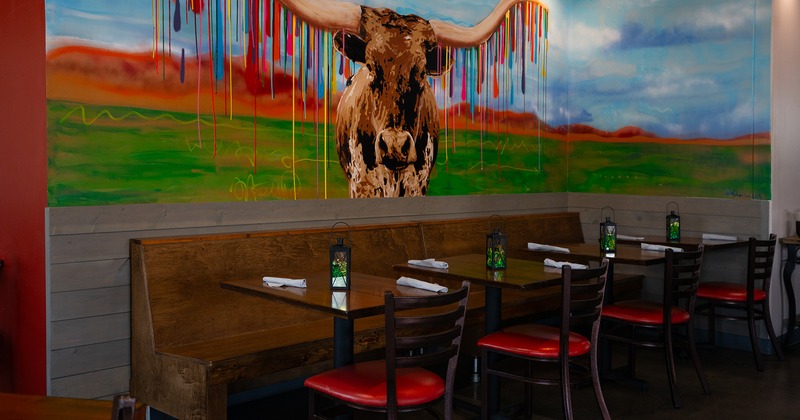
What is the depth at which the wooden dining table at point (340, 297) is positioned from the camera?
2986mm

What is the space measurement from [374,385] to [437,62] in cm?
321


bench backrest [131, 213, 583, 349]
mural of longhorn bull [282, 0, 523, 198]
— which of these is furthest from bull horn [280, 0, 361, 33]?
bench backrest [131, 213, 583, 349]

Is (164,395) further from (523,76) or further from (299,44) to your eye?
(523,76)

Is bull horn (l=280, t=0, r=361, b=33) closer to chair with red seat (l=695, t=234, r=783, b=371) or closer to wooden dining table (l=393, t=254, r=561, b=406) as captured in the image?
wooden dining table (l=393, t=254, r=561, b=406)

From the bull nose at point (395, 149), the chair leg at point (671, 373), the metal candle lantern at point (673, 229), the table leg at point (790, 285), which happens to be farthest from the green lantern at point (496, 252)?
the table leg at point (790, 285)

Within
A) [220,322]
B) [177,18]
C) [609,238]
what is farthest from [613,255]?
[177,18]

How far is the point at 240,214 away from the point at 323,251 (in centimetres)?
55

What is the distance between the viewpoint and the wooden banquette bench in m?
3.55

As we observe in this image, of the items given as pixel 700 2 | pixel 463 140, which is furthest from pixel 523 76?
pixel 700 2

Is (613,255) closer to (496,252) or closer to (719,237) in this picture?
(496,252)

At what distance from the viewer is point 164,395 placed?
363cm

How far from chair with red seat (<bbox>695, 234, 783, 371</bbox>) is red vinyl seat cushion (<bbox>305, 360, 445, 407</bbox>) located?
10.1ft

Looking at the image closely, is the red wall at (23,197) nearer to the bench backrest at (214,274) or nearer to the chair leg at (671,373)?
the bench backrest at (214,274)

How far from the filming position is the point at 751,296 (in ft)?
17.2
